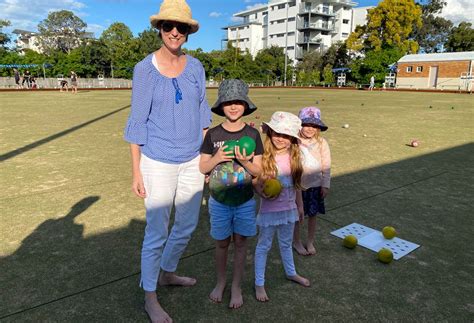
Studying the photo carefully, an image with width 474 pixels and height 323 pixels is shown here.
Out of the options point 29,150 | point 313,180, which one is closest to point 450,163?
point 313,180

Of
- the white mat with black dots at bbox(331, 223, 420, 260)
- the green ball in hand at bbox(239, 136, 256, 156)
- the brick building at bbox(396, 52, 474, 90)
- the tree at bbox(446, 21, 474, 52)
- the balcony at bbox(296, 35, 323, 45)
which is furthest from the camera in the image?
the balcony at bbox(296, 35, 323, 45)

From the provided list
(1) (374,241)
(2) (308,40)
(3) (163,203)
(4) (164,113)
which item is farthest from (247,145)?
(2) (308,40)

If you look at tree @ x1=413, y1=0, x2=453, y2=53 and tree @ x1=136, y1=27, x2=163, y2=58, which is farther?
tree @ x1=413, y1=0, x2=453, y2=53

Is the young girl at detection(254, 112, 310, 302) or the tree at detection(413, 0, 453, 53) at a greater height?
the tree at detection(413, 0, 453, 53)

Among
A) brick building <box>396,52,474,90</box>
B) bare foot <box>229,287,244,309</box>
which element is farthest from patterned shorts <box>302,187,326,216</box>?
brick building <box>396,52,474,90</box>

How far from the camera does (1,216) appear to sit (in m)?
4.63

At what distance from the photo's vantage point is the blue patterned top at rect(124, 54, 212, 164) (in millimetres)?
2574

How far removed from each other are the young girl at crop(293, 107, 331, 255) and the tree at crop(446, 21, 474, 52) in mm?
77711

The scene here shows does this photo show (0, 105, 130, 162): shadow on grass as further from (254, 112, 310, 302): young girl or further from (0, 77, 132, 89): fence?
(0, 77, 132, 89): fence

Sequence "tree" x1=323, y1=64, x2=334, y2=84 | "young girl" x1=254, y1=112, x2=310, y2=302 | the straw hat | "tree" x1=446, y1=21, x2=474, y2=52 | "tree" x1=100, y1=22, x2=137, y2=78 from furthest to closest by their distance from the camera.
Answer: "tree" x1=446, y1=21, x2=474, y2=52
"tree" x1=323, y1=64, x2=334, y2=84
"tree" x1=100, y1=22, x2=137, y2=78
"young girl" x1=254, y1=112, x2=310, y2=302
the straw hat

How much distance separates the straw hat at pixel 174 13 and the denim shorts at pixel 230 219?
1402 mm

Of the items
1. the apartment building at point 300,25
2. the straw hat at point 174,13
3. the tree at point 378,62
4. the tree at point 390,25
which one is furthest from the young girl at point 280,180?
the apartment building at point 300,25

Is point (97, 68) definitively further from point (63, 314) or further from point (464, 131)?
point (63, 314)

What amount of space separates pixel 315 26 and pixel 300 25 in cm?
358
